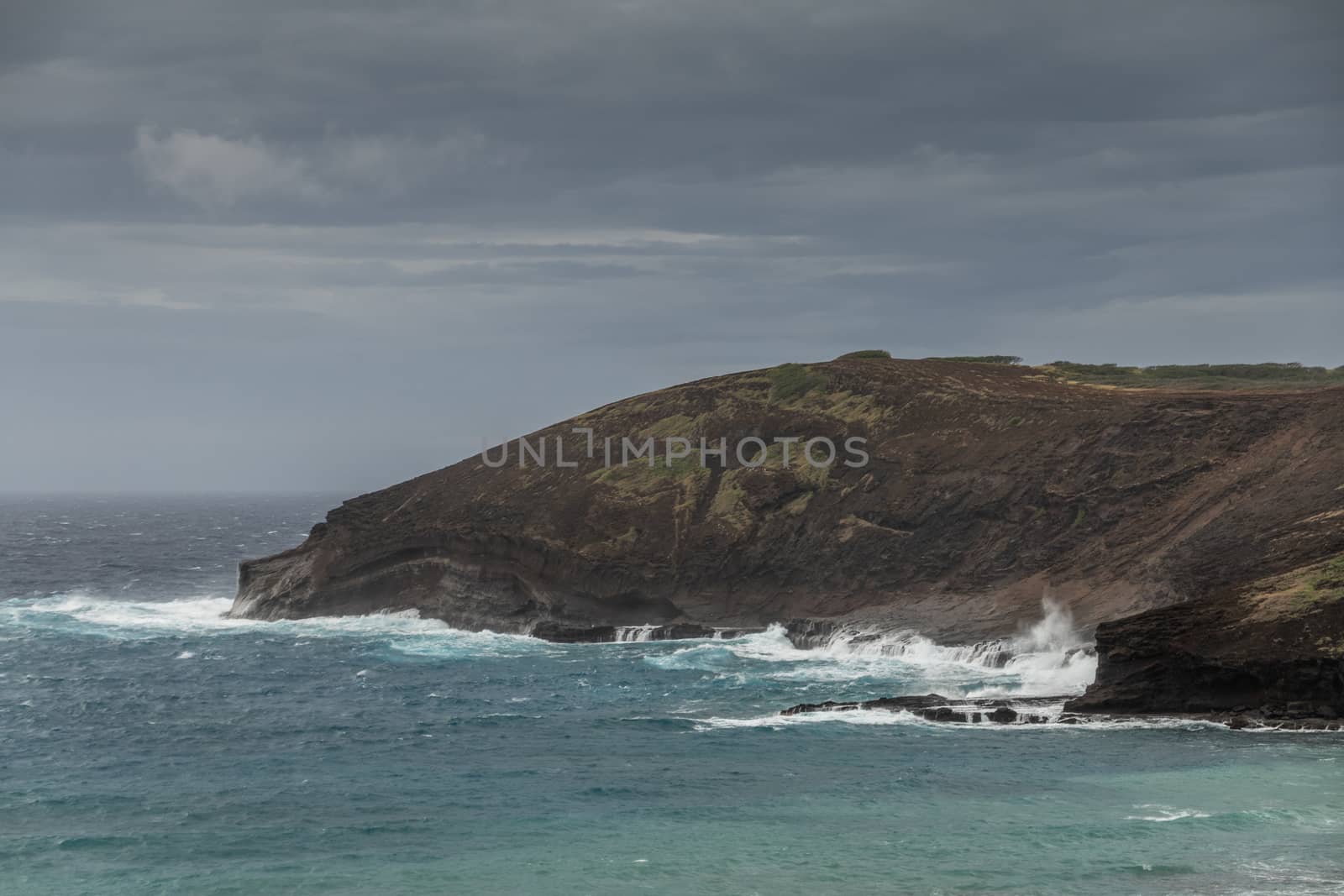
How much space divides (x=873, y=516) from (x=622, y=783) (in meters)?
45.5

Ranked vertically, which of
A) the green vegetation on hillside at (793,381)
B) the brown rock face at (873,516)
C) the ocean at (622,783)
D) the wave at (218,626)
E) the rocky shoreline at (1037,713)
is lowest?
the ocean at (622,783)

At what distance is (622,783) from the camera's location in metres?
49.0

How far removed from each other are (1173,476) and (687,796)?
50.3 meters

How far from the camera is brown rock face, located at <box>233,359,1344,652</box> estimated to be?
3078 inches

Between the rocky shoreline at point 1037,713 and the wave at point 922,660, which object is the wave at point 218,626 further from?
the rocky shoreline at point 1037,713

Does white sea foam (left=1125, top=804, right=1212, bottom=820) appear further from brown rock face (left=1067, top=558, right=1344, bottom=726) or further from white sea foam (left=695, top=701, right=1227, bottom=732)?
brown rock face (left=1067, top=558, right=1344, bottom=726)

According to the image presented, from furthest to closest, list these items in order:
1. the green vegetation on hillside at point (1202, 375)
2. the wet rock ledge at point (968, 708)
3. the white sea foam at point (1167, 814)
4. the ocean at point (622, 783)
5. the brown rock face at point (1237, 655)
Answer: the green vegetation on hillside at point (1202, 375)
the wet rock ledge at point (968, 708)
the brown rock face at point (1237, 655)
the white sea foam at point (1167, 814)
the ocean at point (622, 783)

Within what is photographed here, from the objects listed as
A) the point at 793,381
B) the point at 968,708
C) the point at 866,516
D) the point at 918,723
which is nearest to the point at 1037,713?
the point at 968,708

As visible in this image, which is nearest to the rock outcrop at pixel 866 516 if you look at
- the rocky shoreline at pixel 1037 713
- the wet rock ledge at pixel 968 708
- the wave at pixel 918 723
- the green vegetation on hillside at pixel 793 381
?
the green vegetation on hillside at pixel 793 381

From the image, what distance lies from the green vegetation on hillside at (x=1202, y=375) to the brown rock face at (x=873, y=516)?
18.2ft

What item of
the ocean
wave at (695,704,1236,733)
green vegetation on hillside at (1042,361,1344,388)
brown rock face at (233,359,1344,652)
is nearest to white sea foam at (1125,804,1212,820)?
the ocean

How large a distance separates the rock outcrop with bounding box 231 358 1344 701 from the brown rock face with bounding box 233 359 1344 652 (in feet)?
0.58

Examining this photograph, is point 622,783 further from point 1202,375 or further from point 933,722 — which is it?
point 1202,375

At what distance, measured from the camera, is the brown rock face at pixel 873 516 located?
257 feet
